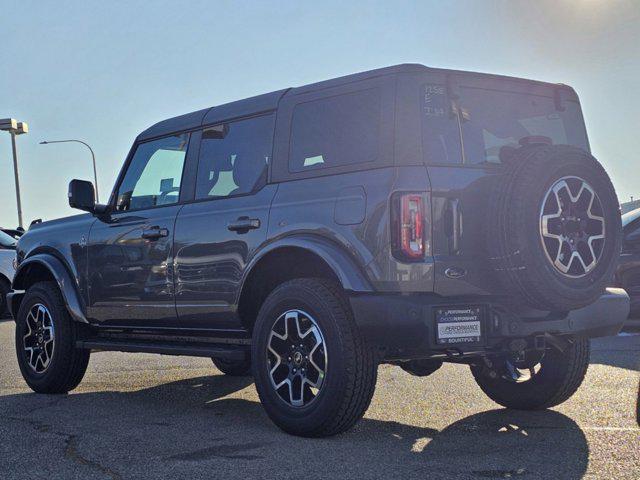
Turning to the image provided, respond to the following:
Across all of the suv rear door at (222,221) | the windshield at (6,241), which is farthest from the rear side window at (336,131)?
the windshield at (6,241)

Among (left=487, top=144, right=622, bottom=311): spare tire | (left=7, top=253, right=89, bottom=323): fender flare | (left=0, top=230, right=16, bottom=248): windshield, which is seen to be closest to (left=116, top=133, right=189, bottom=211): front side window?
(left=7, top=253, right=89, bottom=323): fender flare

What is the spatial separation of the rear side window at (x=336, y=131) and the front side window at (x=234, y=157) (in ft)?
0.90

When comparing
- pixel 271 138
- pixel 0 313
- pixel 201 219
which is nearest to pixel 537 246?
pixel 271 138

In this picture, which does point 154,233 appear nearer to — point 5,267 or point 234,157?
point 234,157

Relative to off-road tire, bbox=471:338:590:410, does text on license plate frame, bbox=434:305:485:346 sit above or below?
above

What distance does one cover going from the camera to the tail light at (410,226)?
15.2 feet

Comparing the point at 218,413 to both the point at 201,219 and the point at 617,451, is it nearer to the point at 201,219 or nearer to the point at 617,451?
the point at 201,219

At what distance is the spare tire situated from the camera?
4539mm

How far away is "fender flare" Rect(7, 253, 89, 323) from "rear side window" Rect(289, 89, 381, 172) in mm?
2404

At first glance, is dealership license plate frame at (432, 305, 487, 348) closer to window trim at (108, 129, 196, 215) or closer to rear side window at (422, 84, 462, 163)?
rear side window at (422, 84, 462, 163)

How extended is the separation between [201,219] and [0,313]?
37.4 ft

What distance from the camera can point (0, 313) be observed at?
16.1m

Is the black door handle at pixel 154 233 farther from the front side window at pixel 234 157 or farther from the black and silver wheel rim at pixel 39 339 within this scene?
the black and silver wheel rim at pixel 39 339

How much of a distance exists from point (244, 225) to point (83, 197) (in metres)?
1.92
